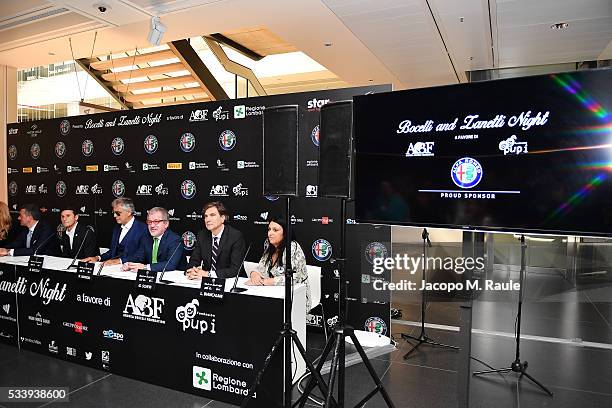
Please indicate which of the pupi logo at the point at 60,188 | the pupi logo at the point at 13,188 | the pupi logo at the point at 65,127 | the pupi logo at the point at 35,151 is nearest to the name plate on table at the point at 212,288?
the pupi logo at the point at 60,188

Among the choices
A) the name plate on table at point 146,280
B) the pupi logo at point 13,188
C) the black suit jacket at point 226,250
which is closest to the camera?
the name plate on table at point 146,280

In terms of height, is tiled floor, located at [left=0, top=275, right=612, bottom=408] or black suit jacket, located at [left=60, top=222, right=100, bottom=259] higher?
black suit jacket, located at [left=60, top=222, right=100, bottom=259]

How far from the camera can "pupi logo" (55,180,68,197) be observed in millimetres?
6349

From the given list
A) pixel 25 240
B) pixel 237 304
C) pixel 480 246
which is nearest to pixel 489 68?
pixel 480 246

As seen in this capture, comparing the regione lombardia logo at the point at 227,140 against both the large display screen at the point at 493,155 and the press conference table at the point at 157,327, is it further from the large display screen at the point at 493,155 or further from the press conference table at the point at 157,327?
the large display screen at the point at 493,155

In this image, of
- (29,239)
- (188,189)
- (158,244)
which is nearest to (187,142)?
(188,189)

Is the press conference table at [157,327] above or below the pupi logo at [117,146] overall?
below

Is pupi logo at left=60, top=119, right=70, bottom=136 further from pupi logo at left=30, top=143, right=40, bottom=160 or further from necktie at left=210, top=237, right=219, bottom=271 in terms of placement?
necktie at left=210, top=237, right=219, bottom=271

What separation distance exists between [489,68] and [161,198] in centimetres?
510

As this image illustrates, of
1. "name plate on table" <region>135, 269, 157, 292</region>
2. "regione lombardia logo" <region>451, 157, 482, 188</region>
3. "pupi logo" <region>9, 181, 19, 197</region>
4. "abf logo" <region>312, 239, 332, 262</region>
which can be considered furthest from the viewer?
"pupi logo" <region>9, 181, 19, 197</region>

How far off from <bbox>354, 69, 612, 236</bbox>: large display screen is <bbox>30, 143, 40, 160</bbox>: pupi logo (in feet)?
19.8

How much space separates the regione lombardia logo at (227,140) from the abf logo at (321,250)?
1531mm

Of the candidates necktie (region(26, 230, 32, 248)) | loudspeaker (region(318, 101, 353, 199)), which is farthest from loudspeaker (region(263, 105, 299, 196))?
necktie (region(26, 230, 32, 248))

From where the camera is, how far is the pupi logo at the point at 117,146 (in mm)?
5797
